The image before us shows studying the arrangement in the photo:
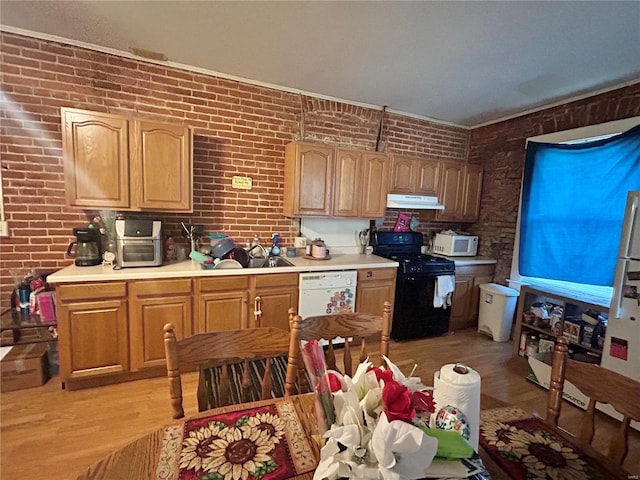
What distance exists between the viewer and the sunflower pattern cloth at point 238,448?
796 millimetres

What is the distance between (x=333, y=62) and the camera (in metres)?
2.59

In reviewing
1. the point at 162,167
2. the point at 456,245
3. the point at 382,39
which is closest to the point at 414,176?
the point at 456,245

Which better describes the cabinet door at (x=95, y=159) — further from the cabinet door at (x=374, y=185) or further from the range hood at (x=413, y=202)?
the range hood at (x=413, y=202)

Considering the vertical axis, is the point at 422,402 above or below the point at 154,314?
above

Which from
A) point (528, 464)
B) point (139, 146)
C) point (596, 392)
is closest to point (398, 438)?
point (528, 464)

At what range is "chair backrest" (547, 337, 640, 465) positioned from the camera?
99 centimetres

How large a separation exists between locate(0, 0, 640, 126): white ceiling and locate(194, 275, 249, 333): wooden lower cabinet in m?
1.88

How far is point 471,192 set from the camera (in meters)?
3.99

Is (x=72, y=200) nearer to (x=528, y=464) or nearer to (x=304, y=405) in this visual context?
(x=304, y=405)

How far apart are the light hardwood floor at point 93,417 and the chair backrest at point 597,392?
1274 millimetres

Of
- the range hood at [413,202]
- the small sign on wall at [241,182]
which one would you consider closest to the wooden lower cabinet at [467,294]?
the range hood at [413,202]

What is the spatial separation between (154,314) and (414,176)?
304 cm

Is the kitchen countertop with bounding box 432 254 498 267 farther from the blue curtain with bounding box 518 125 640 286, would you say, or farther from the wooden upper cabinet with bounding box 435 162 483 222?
the wooden upper cabinet with bounding box 435 162 483 222

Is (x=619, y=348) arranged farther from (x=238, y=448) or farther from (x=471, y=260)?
(x=238, y=448)
